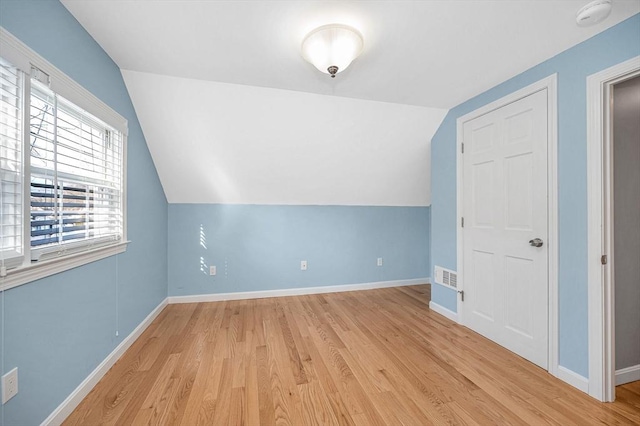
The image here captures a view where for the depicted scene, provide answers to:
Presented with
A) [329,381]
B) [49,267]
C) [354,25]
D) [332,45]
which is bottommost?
[329,381]

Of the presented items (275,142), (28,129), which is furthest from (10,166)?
(275,142)

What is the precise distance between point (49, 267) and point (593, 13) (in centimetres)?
328

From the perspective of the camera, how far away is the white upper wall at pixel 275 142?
2.50 meters

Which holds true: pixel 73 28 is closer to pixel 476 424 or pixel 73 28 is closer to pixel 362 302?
pixel 476 424

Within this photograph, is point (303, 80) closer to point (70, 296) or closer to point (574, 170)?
point (574, 170)

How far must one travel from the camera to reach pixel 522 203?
2156 mm

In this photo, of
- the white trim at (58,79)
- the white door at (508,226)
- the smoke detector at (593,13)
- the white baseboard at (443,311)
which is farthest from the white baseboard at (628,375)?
the white trim at (58,79)

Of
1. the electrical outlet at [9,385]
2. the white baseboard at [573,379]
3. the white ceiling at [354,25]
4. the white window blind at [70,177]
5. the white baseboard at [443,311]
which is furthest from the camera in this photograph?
the white baseboard at [443,311]

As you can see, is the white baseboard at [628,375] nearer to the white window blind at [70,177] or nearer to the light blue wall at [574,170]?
the light blue wall at [574,170]

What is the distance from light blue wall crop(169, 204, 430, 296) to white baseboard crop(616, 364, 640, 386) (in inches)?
100

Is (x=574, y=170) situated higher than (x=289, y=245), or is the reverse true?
(x=574, y=170)

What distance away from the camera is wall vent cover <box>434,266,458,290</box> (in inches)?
112

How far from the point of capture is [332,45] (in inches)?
64.4

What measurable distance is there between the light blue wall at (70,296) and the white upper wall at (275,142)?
326 millimetres
